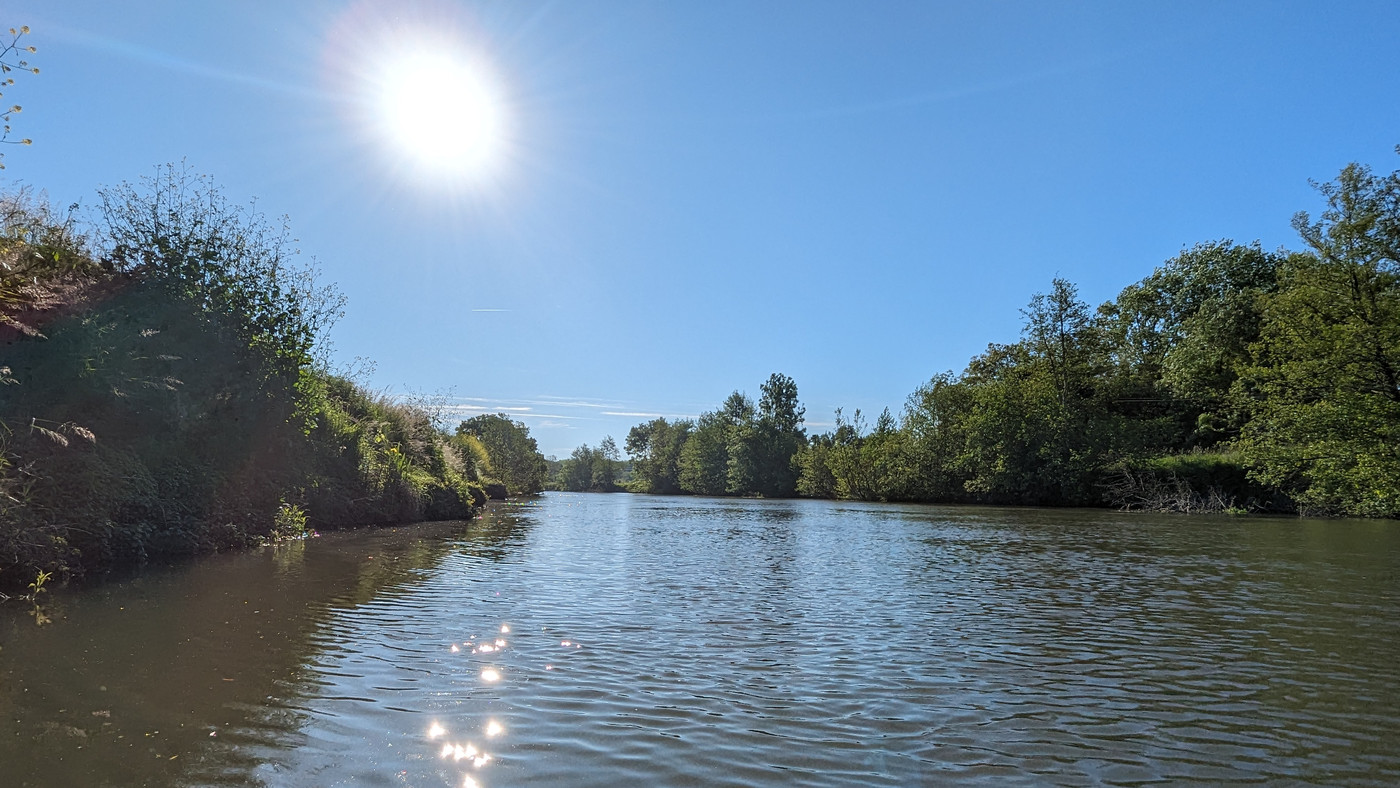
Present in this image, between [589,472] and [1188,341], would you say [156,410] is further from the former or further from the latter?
[589,472]

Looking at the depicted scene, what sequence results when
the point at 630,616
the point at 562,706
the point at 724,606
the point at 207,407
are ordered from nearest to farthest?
1. the point at 562,706
2. the point at 630,616
3. the point at 724,606
4. the point at 207,407

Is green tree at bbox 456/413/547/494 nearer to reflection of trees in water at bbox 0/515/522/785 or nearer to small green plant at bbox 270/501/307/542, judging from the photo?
small green plant at bbox 270/501/307/542

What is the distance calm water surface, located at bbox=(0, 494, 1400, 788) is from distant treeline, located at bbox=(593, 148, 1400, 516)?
23071 millimetres

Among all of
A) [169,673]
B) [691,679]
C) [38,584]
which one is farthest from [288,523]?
[691,679]

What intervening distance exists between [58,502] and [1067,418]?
52618 mm

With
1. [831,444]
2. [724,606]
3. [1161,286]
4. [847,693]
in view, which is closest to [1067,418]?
[1161,286]

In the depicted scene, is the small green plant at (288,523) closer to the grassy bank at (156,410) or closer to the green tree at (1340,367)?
the grassy bank at (156,410)

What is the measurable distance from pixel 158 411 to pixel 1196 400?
5712 cm

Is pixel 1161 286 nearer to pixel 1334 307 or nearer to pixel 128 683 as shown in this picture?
pixel 1334 307

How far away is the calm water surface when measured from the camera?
4387 mm

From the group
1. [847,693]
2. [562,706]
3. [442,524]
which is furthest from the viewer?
[442,524]

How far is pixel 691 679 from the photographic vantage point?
20.8ft

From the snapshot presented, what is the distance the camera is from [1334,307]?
3169 centimetres

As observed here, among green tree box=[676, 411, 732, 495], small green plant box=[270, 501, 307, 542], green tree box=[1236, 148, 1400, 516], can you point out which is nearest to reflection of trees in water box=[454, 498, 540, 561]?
small green plant box=[270, 501, 307, 542]
